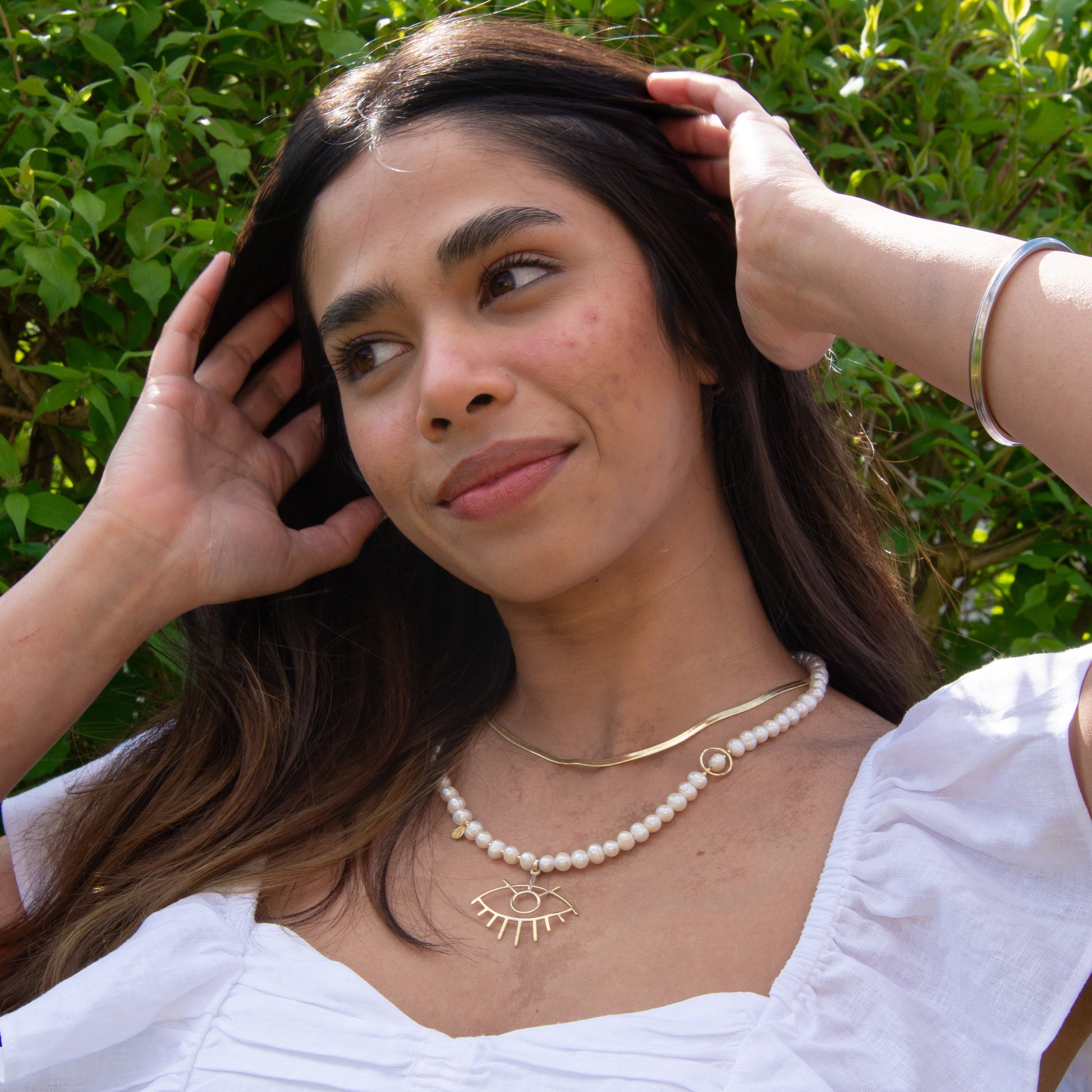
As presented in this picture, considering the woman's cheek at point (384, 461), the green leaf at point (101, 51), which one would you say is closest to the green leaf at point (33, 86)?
the green leaf at point (101, 51)

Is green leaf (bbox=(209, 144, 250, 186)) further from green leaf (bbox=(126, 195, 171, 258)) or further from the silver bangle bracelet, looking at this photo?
the silver bangle bracelet

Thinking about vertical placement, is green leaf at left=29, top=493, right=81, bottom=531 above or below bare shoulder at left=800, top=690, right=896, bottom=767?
above

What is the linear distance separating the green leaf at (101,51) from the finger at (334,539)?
100 cm

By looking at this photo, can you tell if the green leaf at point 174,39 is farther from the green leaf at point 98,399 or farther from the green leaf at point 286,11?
the green leaf at point 98,399

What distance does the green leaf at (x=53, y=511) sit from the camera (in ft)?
7.36

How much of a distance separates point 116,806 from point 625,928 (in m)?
1.08

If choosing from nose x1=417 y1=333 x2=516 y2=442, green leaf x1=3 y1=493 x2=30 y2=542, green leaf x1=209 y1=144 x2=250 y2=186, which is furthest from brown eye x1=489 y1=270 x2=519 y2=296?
green leaf x1=3 y1=493 x2=30 y2=542

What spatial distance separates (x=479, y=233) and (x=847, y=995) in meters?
1.28

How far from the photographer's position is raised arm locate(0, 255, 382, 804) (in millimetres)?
2016

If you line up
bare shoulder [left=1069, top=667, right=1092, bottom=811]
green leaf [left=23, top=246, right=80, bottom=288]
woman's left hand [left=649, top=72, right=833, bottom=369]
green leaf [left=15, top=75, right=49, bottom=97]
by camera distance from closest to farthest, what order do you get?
bare shoulder [left=1069, top=667, right=1092, bottom=811] → woman's left hand [left=649, top=72, right=833, bottom=369] → green leaf [left=23, top=246, right=80, bottom=288] → green leaf [left=15, top=75, right=49, bottom=97]

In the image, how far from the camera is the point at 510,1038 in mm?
1604

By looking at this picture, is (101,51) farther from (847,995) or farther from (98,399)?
(847,995)

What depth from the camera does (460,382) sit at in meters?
1.83

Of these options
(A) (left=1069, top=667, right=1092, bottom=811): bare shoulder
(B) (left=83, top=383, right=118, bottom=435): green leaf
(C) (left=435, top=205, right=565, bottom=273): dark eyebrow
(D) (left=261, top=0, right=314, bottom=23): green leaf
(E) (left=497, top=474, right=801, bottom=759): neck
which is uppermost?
(D) (left=261, top=0, right=314, bottom=23): green leaf
